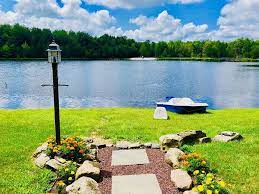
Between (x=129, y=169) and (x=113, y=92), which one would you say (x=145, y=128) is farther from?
(x=113, y=92)

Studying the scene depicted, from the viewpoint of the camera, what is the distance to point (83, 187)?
794 cm

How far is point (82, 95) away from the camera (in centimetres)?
4700

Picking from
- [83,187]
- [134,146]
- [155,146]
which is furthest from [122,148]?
[83,187]

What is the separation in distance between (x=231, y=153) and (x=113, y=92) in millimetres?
39886

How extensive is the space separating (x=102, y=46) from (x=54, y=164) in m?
168

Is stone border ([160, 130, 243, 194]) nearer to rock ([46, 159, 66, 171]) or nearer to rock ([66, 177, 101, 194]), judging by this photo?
rock ([66, 177, 101, 194])

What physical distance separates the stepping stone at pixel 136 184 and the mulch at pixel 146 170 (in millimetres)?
139

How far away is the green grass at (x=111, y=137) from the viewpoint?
30.8ft

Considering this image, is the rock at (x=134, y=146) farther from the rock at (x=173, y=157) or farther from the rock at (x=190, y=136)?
the rock at (x=173, y=157)

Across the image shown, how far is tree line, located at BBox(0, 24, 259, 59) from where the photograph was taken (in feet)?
488

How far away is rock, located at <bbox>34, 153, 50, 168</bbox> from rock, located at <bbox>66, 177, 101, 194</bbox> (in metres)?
2.51

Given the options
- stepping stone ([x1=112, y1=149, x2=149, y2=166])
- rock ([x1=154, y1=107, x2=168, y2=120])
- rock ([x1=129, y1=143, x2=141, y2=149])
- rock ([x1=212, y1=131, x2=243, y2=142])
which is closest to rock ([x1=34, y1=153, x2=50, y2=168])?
stepping stone ([x1=112, y1=149, x2=149, y2=166])

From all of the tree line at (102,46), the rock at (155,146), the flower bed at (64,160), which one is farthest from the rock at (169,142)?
the tree line at (102,46)

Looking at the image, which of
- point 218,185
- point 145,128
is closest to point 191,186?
point 218,185
